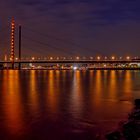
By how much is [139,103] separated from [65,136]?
5274 millimetres

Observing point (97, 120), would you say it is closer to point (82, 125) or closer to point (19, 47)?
point (82, 125)

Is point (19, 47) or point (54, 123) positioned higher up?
point (19, 47)

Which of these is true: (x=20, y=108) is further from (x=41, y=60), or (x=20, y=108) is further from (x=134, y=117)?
(x=41, y=60)

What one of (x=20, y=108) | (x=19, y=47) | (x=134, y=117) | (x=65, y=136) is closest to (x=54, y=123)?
(x=65, y=136)

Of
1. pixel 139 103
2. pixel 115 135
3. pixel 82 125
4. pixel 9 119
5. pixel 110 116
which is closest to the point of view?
pixel 115 135

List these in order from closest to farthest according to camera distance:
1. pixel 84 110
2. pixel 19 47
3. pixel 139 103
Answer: pixel 84 110 → pixel 139 103 → pixel 19 47

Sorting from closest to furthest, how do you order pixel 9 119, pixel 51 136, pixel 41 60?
1. pixel 51 136
2. pixel 9 119
3. pixel 41 60

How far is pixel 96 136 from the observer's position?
688 centimetres

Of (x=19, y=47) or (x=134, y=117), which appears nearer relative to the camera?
(x=134, y=117)

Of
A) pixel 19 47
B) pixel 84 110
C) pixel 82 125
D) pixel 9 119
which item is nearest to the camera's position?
pixel 82 125

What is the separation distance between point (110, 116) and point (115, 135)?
2.90 metres

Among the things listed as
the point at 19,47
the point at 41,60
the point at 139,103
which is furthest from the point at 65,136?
the point at 19,47

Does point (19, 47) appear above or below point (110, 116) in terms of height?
above

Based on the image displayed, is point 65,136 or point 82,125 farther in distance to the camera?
point 82,125
